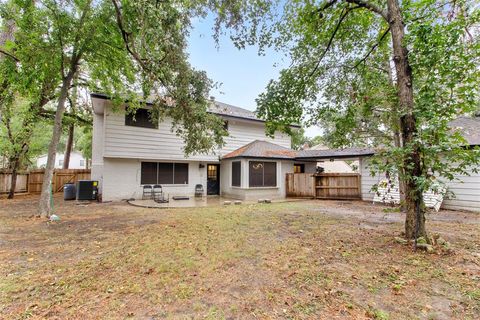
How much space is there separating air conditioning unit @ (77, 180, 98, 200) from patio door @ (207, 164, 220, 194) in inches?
232

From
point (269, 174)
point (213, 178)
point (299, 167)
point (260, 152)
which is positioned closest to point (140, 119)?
point (213, 178)

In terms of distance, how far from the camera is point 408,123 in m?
4.20

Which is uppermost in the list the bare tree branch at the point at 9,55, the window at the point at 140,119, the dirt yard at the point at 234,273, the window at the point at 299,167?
the bare tree branch at the point at 9,55

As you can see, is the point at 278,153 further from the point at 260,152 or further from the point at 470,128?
the point at 470,128

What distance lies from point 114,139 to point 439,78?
11.7m

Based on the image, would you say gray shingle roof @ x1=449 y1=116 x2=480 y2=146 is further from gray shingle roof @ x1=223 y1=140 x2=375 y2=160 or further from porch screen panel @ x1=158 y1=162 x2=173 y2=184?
porch screen panel @ x1=158 y1=162 x2=173 y2=184

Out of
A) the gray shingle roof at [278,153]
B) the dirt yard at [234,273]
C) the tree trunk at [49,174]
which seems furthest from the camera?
the gray shingle roof at [278,153]

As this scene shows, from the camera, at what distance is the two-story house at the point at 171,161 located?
1095cm

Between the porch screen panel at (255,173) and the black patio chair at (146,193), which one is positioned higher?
the porch screen panel at (255,173)

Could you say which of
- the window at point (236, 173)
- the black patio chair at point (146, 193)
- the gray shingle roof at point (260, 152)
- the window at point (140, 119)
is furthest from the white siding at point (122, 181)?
the gray shingle roof at point (260, 152)

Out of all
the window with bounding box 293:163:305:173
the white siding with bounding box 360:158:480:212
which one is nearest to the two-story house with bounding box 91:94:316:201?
the window with bounding box 293:163:305:173

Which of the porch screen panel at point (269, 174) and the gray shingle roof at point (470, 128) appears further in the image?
the porch screen panel at point (269, 174)

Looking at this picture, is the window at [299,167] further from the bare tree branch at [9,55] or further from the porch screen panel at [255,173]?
the bare tree branch at [9,55]

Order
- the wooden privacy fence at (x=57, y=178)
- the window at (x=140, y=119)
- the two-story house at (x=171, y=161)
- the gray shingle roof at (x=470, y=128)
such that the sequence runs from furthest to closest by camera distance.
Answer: the wooden privacy fence at (x=57, y=178)
the window at (x=140, y=119)
the two-story house at (x=171, y=161)
the gray shingle roof at (x=470, y=128)
